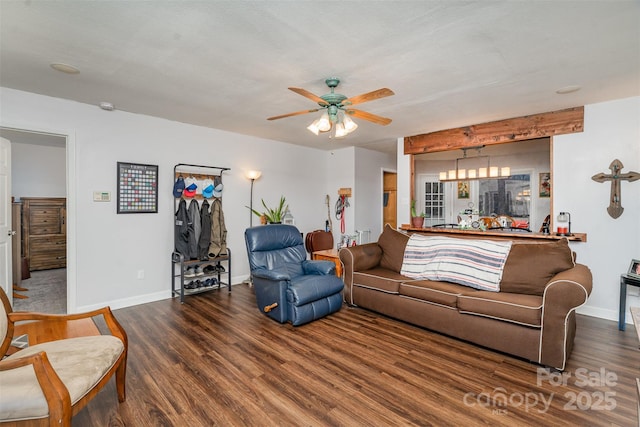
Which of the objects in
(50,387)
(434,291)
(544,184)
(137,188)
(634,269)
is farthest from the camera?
(544,184)

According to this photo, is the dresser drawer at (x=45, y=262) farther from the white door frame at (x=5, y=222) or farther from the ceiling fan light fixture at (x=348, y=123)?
the ceiling fan light fixture at (x=348, y=123)

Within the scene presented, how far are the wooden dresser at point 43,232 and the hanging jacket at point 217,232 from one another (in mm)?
3851

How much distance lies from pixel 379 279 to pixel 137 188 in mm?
3305

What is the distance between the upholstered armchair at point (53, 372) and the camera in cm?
136

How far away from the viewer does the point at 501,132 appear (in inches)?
166

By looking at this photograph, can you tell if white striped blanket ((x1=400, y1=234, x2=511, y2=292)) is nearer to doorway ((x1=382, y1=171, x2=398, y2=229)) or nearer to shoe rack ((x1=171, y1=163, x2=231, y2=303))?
shoe rack ((x1=171, y1=163, x2=231, y2=303))

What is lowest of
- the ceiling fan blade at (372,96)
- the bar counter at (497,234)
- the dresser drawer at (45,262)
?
the dresser drawer at (45,262)

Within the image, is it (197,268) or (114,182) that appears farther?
(197,268)

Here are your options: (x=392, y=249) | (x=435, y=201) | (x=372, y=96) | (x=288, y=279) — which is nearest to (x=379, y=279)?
(x=392, y=249)

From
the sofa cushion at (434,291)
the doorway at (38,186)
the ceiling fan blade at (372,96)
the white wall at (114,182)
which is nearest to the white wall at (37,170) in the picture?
the doorway at (38,186)

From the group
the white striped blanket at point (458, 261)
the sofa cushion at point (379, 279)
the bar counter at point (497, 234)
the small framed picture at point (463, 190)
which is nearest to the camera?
the white striped blanket at point (458, 261)

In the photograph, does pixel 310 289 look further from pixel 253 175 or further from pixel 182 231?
pixel 253 175

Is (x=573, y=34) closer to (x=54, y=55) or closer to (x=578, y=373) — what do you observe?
(x=578, y=373)

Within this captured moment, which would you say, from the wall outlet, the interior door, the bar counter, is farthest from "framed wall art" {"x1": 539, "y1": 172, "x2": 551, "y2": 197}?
the interior door
